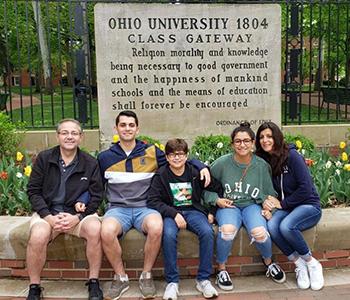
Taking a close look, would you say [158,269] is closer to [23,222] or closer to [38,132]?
[23,222]

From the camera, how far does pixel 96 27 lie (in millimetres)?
6352

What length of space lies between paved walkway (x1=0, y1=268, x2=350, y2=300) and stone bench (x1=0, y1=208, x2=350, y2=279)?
0.08 metres

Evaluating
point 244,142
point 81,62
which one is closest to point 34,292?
point 244,142

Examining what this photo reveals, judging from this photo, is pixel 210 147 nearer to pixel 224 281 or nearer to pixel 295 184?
pixel 295 184

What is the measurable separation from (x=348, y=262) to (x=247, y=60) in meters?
3.44

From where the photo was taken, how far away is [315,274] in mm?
3580

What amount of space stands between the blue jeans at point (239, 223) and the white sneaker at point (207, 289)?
0.74 feet

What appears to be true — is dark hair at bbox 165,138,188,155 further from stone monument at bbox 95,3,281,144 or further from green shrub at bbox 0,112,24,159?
green shrub at bbox 0,112,24,159

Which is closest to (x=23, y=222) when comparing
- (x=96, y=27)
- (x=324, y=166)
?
(x=324, y=166)

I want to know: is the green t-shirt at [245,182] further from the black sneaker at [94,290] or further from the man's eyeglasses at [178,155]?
the black sneaker at [94,290]

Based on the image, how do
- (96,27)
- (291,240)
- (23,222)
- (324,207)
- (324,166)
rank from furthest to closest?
1. (96,27)
2. (324,166)
3. (324,207)
4. (23,222)
5. (291,240)

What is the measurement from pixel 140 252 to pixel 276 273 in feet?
3.42

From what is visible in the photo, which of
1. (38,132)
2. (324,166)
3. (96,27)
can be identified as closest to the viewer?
(324,166)

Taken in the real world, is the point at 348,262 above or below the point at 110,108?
below
